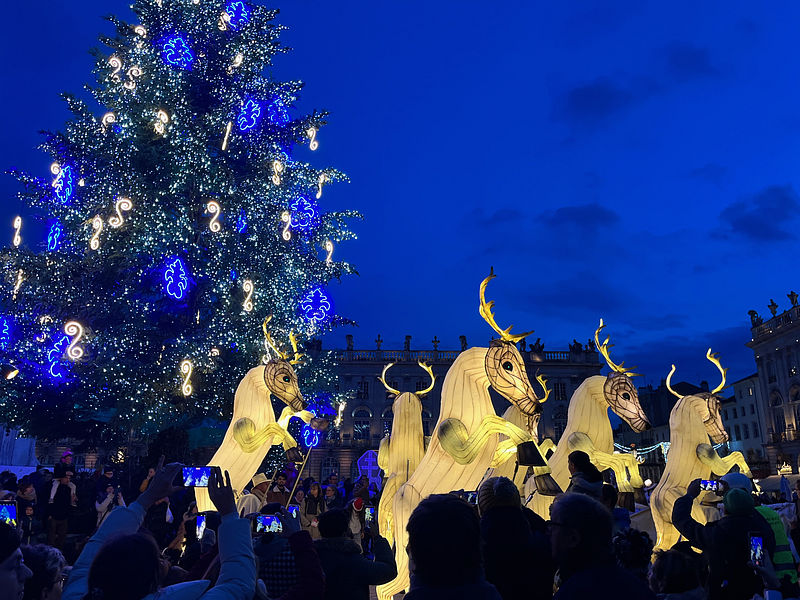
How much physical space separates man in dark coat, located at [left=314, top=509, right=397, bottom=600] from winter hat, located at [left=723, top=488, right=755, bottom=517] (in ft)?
7.12

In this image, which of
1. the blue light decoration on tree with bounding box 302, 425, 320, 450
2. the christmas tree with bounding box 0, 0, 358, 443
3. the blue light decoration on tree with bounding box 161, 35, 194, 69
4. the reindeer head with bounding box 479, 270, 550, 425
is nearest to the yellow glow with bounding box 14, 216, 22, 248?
the christmas tree with bounding box 0, 0, 358, 443

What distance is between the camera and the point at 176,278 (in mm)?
12984

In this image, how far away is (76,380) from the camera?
41.0 ft

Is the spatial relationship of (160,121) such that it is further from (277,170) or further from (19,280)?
(19,280)

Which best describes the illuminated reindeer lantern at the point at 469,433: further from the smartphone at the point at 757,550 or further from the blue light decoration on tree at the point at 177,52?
the blue light decoration on tree at the point at 177,52

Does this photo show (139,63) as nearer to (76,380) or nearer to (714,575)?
(76,380)

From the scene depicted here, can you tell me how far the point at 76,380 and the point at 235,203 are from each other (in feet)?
18.6

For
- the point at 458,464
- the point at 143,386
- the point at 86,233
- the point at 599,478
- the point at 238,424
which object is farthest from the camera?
the point at 86,233

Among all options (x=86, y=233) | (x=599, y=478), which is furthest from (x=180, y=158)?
(x=599, y=478)

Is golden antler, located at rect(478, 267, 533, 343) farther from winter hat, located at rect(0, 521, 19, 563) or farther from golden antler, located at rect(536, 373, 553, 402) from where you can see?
winter hat, located at rect(0, 521, 19, 563)

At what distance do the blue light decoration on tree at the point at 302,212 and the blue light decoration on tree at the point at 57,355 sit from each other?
22.6 ft

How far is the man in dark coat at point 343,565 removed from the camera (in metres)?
3.01

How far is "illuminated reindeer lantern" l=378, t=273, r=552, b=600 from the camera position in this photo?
629cm

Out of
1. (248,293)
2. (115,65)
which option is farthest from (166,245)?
(115,65)
